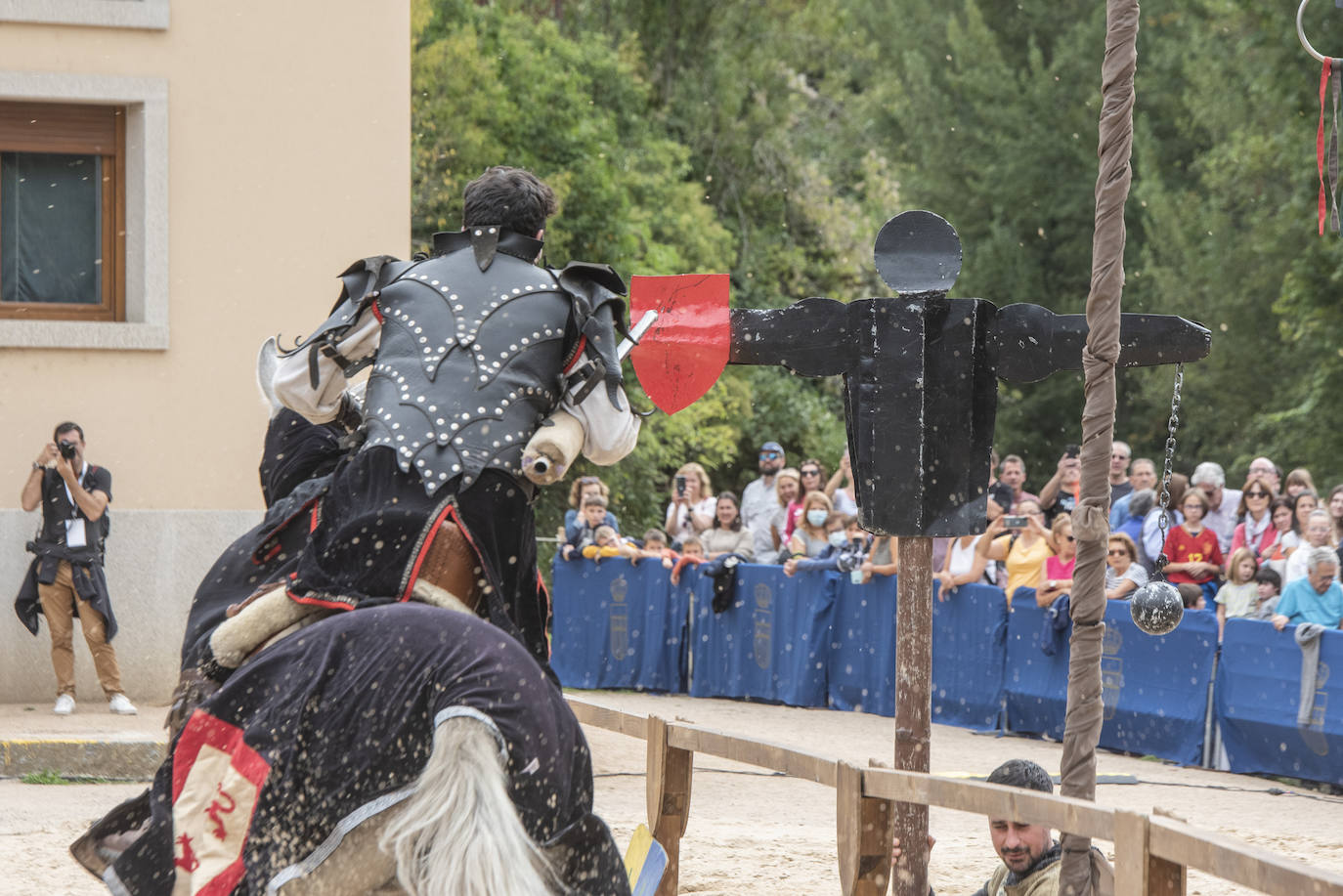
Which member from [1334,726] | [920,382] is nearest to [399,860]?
[920,382]

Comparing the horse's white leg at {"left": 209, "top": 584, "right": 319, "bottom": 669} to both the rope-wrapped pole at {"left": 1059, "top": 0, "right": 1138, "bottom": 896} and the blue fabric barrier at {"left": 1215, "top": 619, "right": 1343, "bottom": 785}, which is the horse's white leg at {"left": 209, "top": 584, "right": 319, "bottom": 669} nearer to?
the rope-wrapped pole at {"left": 1059, "top": 0, "right": 1138, "bottom": 896}

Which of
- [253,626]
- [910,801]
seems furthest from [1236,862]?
[253,626]

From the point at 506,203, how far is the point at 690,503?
1108 cm

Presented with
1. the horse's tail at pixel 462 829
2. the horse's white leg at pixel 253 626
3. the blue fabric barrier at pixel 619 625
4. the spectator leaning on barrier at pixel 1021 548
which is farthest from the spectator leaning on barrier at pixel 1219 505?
the horse's tail at pixel 462 829

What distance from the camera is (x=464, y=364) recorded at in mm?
4527

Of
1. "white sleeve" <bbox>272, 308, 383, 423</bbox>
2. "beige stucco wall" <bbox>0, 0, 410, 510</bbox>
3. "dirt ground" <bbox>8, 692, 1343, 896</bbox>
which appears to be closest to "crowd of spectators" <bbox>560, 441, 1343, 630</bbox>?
"dirt ground" <bbox>8, 692, 1343, 896</bbox>

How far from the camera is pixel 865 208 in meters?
30.7

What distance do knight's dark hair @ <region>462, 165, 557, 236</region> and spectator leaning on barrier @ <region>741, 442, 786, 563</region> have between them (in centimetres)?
971

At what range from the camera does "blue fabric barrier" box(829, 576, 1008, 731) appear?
12219mm

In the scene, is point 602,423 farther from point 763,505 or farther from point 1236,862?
point 763,505

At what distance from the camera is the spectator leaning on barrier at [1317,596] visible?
10188 mm

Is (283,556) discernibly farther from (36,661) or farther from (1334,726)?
(36,661)

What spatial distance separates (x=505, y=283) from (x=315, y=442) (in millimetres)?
879

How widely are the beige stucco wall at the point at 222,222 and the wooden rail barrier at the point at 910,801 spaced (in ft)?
21.6
